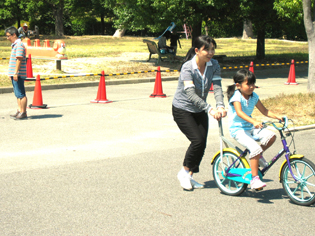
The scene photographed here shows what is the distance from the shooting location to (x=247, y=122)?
5.29 metres

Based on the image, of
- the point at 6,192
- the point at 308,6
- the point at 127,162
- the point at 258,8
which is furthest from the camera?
the point at 258,8

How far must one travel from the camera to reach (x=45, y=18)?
5938 cm

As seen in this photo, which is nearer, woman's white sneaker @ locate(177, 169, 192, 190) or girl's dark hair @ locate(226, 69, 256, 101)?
girl's dark hair @ locate(226, 69, 256, 101)

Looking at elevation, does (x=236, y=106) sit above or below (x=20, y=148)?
above

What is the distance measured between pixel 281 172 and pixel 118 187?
77.1 inches

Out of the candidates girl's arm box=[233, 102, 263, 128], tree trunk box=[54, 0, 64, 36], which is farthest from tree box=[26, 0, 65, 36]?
girl's arm box=[233, 102, 263, 128]

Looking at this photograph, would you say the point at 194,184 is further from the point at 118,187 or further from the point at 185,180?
the point at 118,187

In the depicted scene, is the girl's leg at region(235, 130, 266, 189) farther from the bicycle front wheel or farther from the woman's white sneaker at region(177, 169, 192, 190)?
the woman's white sneaker at region(177, 169, 192, 190)

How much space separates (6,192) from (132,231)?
6.33ft

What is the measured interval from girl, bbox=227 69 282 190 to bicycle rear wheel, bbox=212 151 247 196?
241 millimetres

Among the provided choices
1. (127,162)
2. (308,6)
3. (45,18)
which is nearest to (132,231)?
(127,162)

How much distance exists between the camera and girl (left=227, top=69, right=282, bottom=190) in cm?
505

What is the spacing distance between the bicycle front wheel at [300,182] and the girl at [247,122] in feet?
1.00

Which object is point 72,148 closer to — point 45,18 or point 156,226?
point 156,226
